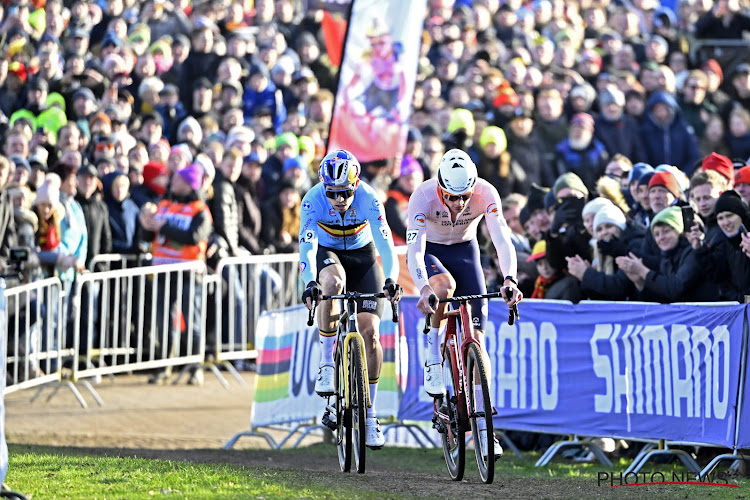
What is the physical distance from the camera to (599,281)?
1229 centimetres

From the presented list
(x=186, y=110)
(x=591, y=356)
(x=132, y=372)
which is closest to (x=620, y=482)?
(x=591, y=356)

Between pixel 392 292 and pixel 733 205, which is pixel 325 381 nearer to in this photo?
pixel 392 292

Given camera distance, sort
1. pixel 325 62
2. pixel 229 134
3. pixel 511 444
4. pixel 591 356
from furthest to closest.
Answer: pixel 325 62, pixel 229 134, pixel 511 444, pixel 591 356

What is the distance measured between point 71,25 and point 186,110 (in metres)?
2.87

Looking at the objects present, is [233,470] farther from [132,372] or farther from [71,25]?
[71,25]

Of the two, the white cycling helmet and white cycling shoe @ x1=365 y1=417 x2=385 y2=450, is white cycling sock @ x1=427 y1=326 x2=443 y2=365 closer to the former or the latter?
white cycling shoe @ x1=365 y1=417 x2=385 y2=450

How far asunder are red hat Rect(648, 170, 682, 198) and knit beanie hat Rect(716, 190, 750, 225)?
1.73 meters

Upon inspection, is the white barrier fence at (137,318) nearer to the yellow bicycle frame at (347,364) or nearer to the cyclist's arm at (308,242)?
the cyclist's arm at (308,242)

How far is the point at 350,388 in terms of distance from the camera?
10383 mm

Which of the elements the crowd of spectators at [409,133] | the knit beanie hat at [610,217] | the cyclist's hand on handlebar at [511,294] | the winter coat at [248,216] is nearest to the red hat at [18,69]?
the crowd of spectators at [409,133]

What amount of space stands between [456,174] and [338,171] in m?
0.94

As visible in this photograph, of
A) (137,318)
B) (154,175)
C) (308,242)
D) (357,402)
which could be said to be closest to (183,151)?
(154,175)

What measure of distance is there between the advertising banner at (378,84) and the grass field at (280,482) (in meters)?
5.45

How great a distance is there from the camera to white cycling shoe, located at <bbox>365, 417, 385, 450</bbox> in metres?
10.3
